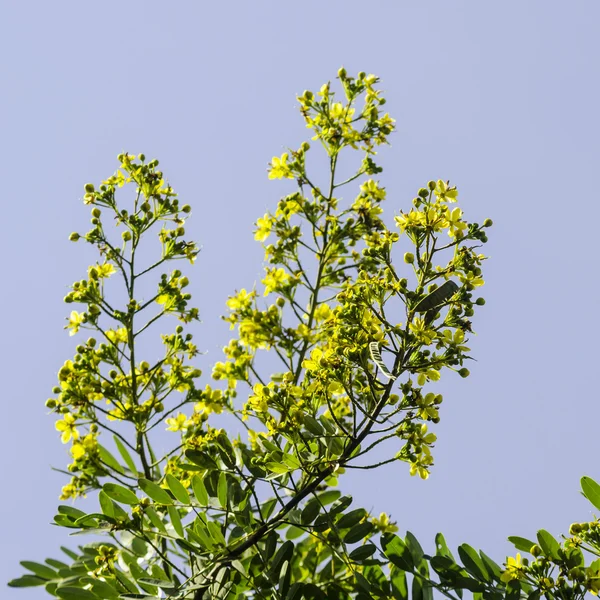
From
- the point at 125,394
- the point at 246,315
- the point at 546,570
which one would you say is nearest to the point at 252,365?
the point at 246,315

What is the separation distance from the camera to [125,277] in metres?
5.04

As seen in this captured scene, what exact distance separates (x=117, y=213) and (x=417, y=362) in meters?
2.24

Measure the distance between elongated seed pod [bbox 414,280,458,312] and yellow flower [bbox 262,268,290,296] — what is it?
4.61 feet

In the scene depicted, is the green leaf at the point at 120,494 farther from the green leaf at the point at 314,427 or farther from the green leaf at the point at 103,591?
the green leaf at the point at 314,427

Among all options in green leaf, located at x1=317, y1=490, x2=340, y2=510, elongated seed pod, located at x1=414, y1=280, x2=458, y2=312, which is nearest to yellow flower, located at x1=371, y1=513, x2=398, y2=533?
green leaf, located at x1=317, y1=490, x2=340, y2=510

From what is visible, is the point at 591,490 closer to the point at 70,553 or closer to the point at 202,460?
the point at 202,460

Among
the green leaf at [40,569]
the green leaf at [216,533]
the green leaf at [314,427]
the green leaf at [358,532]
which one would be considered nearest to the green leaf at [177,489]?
the green leaf at [216,533]

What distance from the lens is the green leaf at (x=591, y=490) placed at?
3.93 m

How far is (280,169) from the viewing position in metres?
5.43

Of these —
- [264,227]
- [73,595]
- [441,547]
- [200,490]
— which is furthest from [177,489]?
[264,227]

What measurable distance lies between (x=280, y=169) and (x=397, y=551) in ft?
8.12

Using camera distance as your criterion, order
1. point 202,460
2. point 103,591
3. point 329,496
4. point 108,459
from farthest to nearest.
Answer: point 108,459 → point 329,496 → point 202,460 → point 103,591

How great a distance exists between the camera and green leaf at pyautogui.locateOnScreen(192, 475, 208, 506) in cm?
400

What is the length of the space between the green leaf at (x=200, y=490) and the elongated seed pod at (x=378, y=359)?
988 mm
